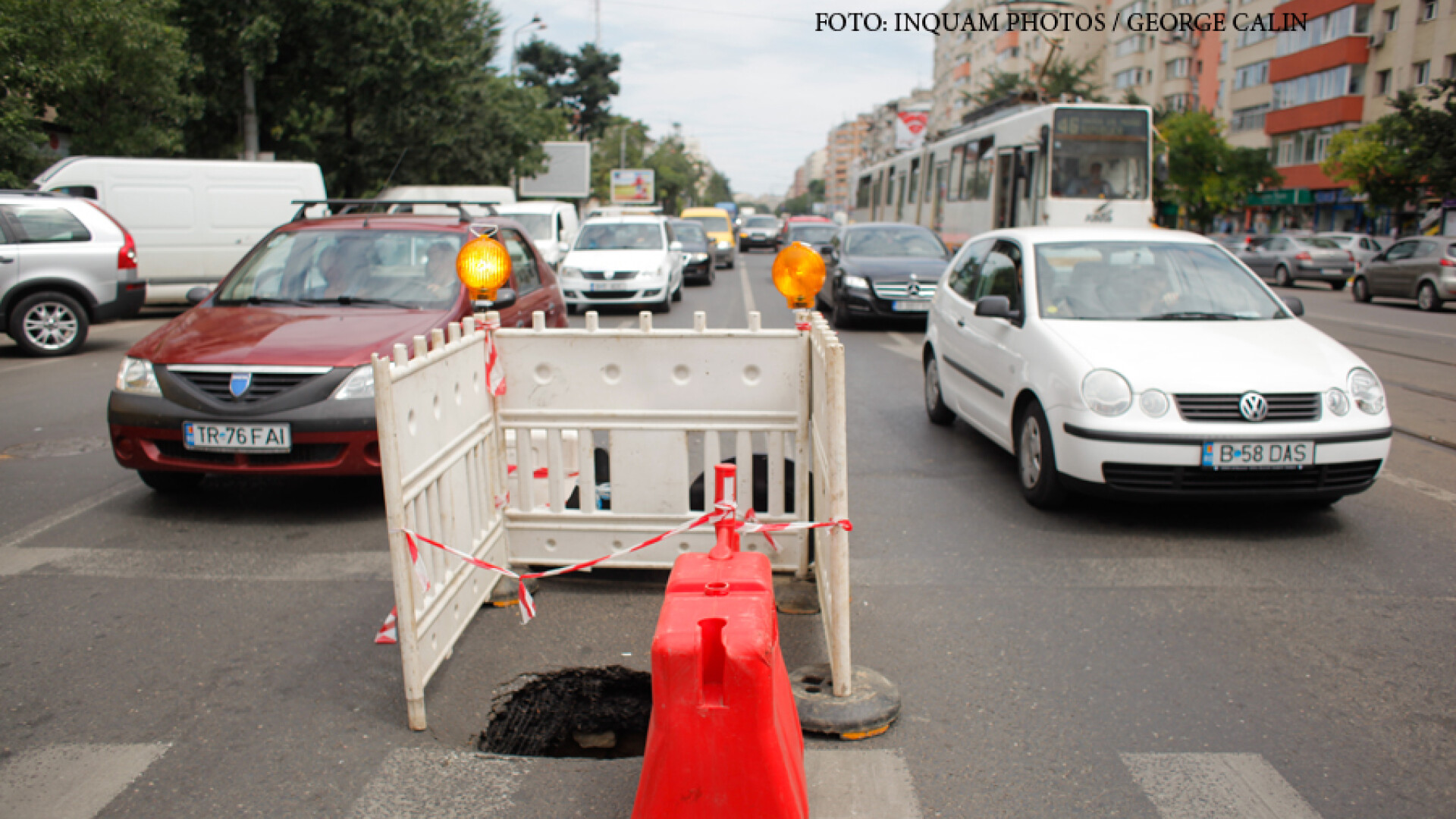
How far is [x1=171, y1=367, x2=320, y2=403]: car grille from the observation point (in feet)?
17.8

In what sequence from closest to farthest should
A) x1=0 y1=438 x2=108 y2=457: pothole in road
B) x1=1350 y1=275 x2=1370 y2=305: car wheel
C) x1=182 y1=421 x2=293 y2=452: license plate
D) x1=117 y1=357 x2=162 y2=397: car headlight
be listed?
1. x1=182 y1=421 x2=293 y2=452: license plate
2. x1=117 y1=357 x2=162 y2=397: car headlight
3. x1=0 y1=438 x2=108 y2=457: pothole in road
4. x1=1350 y1=275 x2=1370 y2=305: car wheel

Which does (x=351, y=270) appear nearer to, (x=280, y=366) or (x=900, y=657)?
(x=280, y=366)

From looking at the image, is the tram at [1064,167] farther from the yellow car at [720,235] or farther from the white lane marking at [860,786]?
the white lane marking at [860,786]

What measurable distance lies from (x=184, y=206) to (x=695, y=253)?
36.5 ft

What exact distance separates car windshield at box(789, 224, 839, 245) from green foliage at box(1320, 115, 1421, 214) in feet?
55.2

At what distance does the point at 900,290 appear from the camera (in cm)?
1504

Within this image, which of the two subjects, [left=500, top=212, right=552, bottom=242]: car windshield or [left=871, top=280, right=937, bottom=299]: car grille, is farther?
[left=500, top=212, right=552, bottom=242]: car windshield

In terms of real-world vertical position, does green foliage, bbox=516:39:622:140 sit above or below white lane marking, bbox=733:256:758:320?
above

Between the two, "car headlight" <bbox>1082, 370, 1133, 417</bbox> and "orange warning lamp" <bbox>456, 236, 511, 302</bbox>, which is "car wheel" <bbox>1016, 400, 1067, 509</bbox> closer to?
"car headlight" <bbox>1082, 370, 1133, 417</bbox>

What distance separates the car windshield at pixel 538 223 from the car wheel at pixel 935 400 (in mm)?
14442

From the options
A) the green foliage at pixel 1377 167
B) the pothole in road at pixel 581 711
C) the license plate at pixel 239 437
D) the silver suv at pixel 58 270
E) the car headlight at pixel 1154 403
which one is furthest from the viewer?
the green foliage at pixel 1377 167

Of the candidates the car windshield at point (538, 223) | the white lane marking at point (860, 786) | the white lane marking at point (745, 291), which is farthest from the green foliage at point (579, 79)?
the white lane marking at point (860, 786)

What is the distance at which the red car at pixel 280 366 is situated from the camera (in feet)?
17.7

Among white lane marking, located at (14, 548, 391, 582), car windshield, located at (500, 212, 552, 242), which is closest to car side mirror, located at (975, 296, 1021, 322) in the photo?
white lane marking, located at (14, 548, 391, 582)
